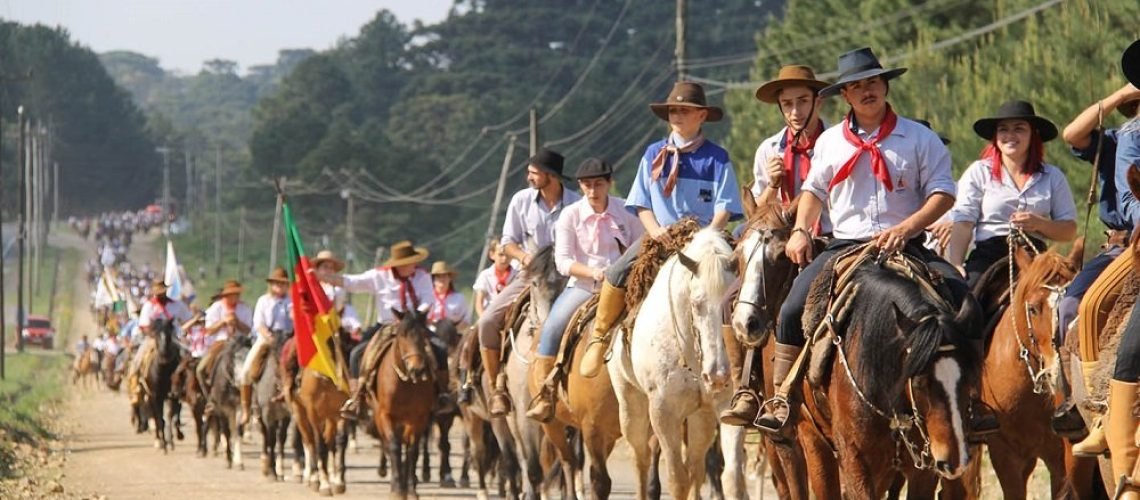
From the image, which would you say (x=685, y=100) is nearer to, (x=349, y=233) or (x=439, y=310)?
(x=439, y=310)

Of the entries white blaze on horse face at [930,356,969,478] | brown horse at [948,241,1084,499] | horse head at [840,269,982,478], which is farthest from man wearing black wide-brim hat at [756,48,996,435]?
brown horse at [948,241,1084,499]

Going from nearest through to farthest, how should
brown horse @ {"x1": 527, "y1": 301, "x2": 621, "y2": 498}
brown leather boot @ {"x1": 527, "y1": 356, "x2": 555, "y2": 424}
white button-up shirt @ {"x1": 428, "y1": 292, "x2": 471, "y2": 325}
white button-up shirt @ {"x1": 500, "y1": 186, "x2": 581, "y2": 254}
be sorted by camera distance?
brown horse @ {"x1": 527, "y1": 301, "x2": 621, "y2": 498}
brown leather boot @ {"x1": 527, "y1": 356, "x2": 555, "y2": 424}
white button-up shirt @ {"x1": 500, "y1": 186, "x2": 581, "y2": 254}
white button-up shirt @ {"x1": 428, "y1": 292, "x2": 471, "y2": 325}

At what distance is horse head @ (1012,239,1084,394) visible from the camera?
11.0m

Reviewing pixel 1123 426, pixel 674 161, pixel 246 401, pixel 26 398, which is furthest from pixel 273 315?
pixel 26 398

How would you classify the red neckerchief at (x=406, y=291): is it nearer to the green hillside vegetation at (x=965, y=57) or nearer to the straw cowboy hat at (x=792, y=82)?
the green hillside vegetation at (x=965, y=57)

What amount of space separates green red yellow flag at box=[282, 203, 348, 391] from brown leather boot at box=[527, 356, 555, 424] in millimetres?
7268

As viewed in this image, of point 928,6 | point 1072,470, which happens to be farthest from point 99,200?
point 1072,470

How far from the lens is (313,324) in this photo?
22.4 m

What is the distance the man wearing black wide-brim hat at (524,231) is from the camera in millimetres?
16688

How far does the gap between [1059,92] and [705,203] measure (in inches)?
441

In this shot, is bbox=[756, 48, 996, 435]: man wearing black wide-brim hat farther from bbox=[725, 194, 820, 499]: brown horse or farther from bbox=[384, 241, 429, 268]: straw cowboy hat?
bbox=[384, 241, 429, 268]: straw cowboy hat

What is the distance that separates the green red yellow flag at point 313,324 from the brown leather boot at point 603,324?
335 inches

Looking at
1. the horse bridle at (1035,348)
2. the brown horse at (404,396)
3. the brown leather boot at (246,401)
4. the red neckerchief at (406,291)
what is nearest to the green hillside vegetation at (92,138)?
the brown leather boot at (246,401)

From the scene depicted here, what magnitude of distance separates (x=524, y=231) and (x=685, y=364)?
4.28m
